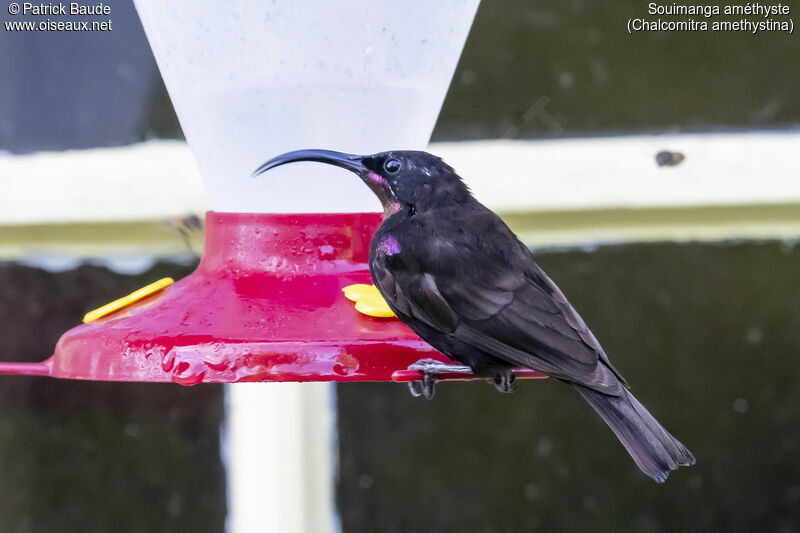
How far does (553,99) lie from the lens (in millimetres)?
3264

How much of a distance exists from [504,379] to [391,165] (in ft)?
1.43

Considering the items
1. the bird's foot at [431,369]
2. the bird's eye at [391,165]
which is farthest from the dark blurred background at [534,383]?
the bird's foot at [431,369]

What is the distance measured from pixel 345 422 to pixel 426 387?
161 cm

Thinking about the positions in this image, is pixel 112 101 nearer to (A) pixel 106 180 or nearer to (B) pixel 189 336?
(A) pixel 106 180

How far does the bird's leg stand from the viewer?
6.11 ft

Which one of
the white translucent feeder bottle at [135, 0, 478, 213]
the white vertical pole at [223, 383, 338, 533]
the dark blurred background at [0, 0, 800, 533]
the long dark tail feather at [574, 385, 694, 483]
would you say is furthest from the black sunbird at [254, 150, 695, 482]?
the dark blurred background at [0, 0, 800, 533]

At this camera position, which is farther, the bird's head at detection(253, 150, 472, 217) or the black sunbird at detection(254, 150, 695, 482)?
the bird's head at detection(253, 150, 472, 217)

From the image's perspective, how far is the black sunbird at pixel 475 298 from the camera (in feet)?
5.80

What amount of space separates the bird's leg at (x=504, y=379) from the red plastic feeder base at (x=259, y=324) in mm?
28

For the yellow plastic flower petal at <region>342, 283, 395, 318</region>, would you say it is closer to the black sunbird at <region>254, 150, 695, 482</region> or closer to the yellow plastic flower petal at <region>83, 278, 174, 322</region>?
the black sunbird at <region>254, 150, 695, 482</region>

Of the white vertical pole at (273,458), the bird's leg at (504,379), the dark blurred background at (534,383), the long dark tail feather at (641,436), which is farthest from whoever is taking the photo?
the dark blurred background at (534,383)

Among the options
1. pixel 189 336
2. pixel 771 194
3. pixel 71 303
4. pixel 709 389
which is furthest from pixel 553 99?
pixel 189 336

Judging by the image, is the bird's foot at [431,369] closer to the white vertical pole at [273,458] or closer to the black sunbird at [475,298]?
the black sunbird at [475,298]

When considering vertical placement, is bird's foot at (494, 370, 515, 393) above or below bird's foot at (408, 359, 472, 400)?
above
